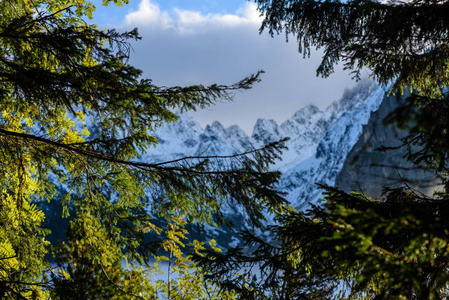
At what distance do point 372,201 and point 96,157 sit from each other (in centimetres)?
281

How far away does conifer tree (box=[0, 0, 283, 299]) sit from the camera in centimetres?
350

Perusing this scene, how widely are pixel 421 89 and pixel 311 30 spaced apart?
179 cm

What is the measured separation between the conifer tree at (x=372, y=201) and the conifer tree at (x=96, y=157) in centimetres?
58

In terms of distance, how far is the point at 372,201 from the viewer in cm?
310

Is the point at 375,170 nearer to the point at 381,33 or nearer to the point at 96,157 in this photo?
the point at 381,33

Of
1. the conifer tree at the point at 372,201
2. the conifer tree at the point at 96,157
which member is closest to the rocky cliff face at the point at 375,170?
the conifer tree at the point at 372,201

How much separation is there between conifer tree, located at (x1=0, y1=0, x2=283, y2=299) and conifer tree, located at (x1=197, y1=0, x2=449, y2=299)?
58 centimetres

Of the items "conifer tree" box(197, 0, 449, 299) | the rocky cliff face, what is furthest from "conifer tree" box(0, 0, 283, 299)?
the rocky cliff face

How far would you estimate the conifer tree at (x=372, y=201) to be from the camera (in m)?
1.99

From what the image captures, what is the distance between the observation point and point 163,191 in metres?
4.07

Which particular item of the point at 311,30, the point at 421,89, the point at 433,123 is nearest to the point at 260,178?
the point at 433,123

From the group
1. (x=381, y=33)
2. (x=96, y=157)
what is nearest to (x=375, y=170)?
(x=381, y=33)

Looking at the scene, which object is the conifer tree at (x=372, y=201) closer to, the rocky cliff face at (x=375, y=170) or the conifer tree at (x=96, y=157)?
the rocky cliff face at (x=375, y=170)

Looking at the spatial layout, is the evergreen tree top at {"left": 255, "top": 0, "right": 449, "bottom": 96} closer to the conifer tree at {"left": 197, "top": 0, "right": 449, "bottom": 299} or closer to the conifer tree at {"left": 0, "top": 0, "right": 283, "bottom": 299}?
the conifer tree at {"left": 197, "top": 0, "right": 449, "bottom": 299}
